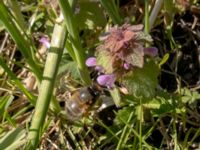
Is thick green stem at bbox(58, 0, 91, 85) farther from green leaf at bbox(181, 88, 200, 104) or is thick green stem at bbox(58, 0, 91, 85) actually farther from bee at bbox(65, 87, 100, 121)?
green leaf at bbox(181, 88, 200, 104)

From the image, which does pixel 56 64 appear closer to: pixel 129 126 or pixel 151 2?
pixel 129 126

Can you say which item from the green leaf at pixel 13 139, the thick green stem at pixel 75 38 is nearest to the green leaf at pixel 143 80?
the thick green stem at pixel 75 38

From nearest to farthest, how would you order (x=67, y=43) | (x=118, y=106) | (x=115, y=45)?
(x=115, y=45) < (x=67, y=43) < (x=118, y=106)

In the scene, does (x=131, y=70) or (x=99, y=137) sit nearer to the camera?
(x=131, y=70)

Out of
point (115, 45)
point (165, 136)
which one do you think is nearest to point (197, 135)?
point (165, 136)

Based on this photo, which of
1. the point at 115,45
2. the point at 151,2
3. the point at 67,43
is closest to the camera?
the point at 115,45

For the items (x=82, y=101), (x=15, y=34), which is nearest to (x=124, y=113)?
(x=82, y=101)

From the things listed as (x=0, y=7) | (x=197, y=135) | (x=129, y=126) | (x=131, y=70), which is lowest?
(x=197, y=135)
